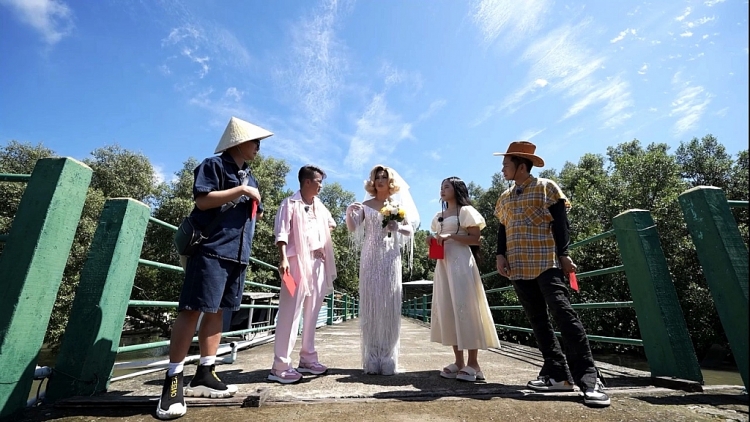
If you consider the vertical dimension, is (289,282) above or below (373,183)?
below

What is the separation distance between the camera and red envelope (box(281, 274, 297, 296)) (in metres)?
2.46

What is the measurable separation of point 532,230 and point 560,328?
23.4 inches

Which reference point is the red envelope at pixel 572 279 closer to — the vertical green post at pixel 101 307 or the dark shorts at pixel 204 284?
the dark shorts at pixel 204 284

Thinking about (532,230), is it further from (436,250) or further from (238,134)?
(238,134)

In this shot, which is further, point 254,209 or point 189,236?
point 254,209

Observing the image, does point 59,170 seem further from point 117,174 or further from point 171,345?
point 117,174

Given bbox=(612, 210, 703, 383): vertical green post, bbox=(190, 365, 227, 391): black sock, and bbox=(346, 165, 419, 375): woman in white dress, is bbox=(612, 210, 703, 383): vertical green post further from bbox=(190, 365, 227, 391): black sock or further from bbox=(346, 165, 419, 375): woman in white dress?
bbox=(190, 365, 227, 391): black sock

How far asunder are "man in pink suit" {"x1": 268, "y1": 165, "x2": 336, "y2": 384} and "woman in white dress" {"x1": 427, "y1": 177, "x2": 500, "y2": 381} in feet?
2.87

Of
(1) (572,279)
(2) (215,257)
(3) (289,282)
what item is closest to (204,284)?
(2) (215,257)

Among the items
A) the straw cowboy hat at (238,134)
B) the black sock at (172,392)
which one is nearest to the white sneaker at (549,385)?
the black sock at (172,392)

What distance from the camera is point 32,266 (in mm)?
1620

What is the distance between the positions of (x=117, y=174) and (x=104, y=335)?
69.6 ft

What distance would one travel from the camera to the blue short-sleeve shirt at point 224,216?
→ 1892mm

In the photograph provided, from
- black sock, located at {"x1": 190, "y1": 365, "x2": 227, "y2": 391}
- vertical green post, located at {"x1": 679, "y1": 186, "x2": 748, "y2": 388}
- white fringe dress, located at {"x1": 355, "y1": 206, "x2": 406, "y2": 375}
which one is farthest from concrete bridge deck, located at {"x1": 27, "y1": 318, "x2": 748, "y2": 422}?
vertical green post, located at {"x1": 679, "y1": 186, "x2": 748, "y2": 388}
